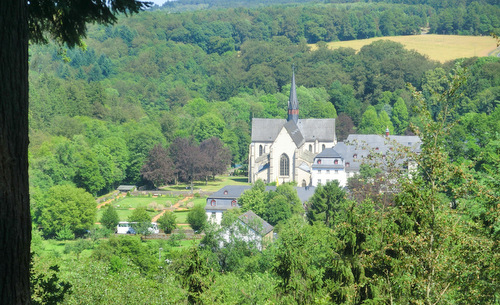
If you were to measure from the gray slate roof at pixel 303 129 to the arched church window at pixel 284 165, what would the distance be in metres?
5.16

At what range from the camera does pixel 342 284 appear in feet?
47.7

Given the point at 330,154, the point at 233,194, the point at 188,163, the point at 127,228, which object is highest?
the point at 330,154

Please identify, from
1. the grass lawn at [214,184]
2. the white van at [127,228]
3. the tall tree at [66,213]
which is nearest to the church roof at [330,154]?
the grass lawn at [214,184]

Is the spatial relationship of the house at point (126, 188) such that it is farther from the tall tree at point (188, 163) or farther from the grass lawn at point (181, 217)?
the grass lawn at point (181, 217)

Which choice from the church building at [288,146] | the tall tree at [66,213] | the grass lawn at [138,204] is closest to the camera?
the tall tree at [66,213]

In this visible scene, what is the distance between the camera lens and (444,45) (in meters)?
133

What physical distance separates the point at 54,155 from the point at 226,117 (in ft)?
116

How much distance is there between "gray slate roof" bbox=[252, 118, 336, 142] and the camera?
246ft

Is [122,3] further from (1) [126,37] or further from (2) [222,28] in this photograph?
(2) [222,28]

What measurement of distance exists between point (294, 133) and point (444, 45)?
2839 inches

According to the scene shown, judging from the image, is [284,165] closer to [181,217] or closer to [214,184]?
[214,184]

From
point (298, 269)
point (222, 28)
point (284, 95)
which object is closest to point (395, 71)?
point (284, 95)

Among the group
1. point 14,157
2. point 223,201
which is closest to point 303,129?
point 223,201

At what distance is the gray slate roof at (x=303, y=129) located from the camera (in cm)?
7494
